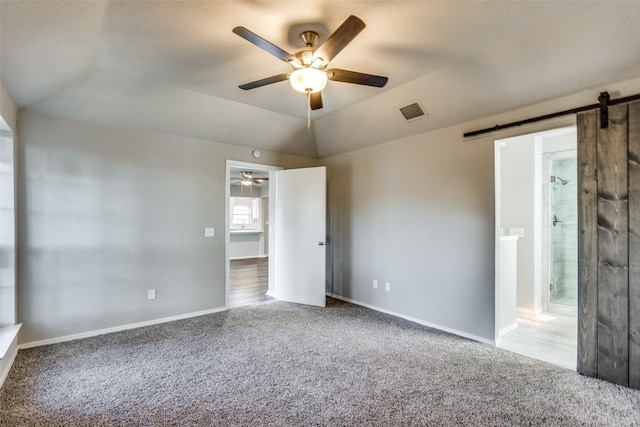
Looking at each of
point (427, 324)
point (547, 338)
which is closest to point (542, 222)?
point (547, 338)

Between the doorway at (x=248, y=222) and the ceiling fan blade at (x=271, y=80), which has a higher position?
the ceiling fan blade at (x=271, y=80)

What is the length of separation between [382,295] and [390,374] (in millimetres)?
1797

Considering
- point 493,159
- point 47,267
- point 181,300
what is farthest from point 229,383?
point 493,159

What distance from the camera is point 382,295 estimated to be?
430 cm

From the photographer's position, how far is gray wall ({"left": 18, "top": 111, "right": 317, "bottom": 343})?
3.13 m

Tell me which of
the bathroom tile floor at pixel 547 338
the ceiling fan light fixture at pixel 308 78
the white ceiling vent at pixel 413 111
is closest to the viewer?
the ceiling fan light fixture at pixel 308 78

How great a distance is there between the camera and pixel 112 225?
353cm

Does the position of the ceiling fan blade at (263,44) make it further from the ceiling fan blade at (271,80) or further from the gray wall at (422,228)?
the gray wall at (422,228)

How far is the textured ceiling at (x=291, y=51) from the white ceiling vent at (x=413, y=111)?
0.07m

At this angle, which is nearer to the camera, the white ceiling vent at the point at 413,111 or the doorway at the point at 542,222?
the white ceiling vent at the point at 413,111

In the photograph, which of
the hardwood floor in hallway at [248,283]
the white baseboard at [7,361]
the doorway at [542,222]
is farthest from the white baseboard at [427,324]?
the white baseboard at [7,361]

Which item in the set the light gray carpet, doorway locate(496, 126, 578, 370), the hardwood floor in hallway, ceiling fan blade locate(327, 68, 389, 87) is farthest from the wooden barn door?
the hardwood floor in hallway

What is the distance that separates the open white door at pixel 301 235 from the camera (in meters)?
4.60

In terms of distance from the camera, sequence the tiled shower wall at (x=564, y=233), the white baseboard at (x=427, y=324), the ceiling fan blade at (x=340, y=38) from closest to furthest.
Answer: the ceiling fan blade at (x=340, y=38), the white baseboard at (x=427, y=324), the tiled shower wall at (x=564, y=233)
